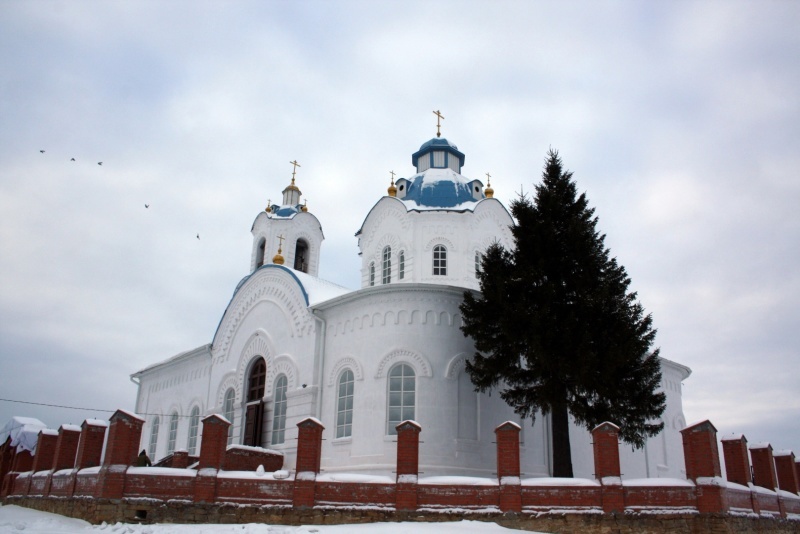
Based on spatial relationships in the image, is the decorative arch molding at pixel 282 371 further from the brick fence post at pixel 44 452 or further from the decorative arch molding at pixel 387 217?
the brick fence post at pixel 44 452

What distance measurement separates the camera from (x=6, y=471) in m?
20.0

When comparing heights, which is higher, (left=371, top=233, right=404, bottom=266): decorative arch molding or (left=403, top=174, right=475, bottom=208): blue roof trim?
Answer: (left=403, top=174, right=475, bottom=208): blue roof trim

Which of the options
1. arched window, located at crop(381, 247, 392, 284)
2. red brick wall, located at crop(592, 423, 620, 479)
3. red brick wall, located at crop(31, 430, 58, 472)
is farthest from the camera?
arched window, located at crop(381, 247, 392, 284)

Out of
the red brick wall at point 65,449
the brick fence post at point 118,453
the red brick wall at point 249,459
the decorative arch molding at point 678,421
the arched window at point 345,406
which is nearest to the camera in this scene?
the brick fence post at point 118,453

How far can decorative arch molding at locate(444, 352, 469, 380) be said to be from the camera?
16703 mm

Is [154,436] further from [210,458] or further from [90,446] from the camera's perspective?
[210,458]

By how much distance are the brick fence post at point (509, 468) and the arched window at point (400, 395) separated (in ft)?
14.1

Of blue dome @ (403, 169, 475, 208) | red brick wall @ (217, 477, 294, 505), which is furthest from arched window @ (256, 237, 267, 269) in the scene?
red brick wall @ (217, 477, 294, 505)

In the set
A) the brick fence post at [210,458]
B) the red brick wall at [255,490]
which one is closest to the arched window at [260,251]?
the brick fence post at [210,458]

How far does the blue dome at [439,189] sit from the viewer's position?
21.5 m

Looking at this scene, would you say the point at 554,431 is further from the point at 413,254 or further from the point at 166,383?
the point at 166,383

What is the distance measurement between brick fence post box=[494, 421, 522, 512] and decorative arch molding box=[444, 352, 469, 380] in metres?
4.10

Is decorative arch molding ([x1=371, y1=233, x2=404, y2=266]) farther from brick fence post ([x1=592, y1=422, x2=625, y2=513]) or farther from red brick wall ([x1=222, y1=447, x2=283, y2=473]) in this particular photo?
brick fence post ([x1=592, y1=422, x2=625, y2=513])

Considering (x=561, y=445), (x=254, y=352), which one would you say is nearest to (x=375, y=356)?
(x=561, y=445)
